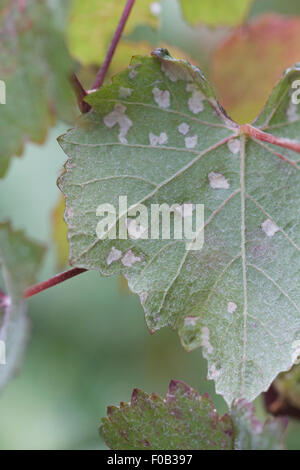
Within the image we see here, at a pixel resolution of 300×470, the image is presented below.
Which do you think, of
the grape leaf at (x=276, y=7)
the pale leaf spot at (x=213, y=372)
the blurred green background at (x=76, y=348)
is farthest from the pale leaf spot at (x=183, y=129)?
the grape leaf at (x=276, y=7)

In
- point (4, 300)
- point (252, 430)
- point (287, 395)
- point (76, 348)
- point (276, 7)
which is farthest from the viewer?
point (276, 7)

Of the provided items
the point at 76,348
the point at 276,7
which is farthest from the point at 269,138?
the point at 276,7

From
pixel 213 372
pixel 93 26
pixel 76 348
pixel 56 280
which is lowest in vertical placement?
pixel 76 348

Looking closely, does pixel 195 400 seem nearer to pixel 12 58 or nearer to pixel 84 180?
pixel 84 180

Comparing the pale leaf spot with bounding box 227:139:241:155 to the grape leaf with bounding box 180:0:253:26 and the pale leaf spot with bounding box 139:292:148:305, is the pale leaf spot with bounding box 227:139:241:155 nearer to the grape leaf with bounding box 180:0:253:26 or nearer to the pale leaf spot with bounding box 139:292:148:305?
the pale leaf spot with bounding box 139:292:148:305

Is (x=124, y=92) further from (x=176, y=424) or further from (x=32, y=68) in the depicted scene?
(x=176, y=424)

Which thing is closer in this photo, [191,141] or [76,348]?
[191,141]
